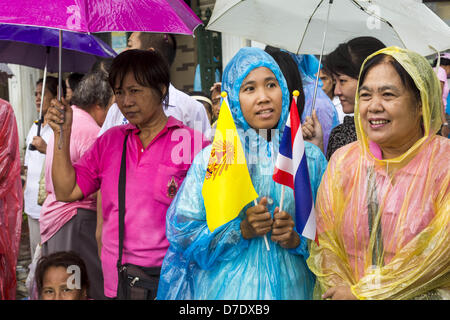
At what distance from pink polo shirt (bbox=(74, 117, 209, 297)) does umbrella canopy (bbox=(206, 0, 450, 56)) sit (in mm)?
803


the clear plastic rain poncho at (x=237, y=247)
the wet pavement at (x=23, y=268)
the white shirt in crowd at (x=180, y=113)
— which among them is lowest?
the wet pavement at (x=23, y=268)

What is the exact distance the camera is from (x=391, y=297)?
2.06 metres

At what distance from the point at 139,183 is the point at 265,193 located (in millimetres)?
732

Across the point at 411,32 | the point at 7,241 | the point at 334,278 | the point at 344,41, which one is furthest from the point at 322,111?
the point at 7,241

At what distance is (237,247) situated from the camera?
7.85 ft

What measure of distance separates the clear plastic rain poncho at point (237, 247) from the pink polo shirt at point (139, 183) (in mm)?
263

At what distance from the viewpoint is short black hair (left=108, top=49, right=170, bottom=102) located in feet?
9.87

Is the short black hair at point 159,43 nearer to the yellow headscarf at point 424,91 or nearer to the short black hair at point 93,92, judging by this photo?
the short black hair at point 93,92

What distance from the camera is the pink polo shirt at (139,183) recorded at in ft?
9.30

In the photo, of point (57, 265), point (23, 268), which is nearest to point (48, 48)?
point (57, 265)

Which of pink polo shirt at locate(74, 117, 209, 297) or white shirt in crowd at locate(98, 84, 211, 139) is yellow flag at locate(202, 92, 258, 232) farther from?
white shirt in crowd at locate(98, 84, 211, 139)

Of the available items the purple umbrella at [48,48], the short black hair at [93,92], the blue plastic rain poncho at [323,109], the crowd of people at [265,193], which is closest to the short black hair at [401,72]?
the crowd of people at [265,193]
